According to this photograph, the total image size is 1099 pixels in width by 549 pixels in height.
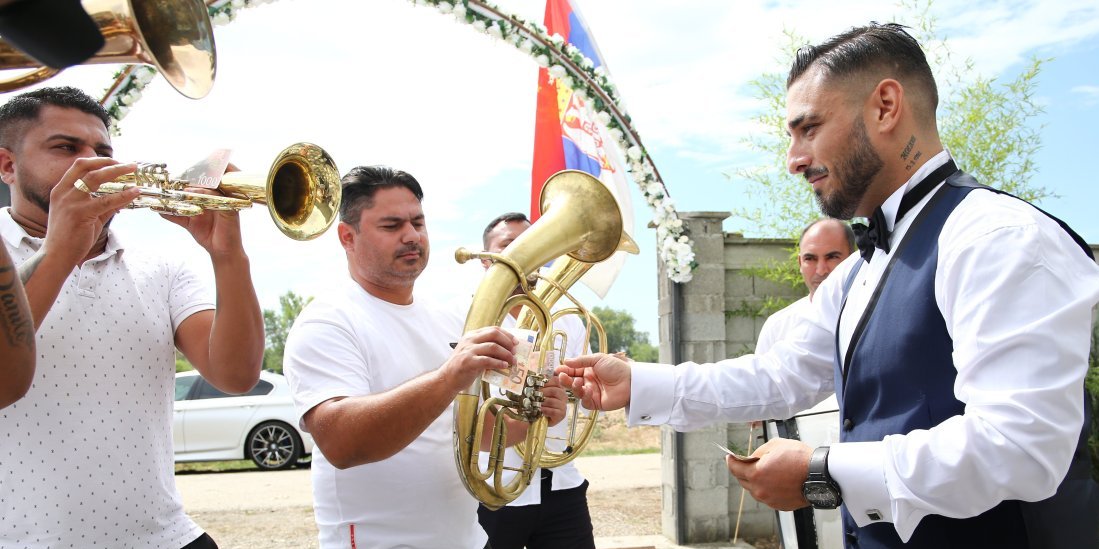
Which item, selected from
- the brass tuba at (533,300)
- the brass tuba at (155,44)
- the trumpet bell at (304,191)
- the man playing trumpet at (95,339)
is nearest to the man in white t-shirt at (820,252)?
the brass tuba at (533,300)

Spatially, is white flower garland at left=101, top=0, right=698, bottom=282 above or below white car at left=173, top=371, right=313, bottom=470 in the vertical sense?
above

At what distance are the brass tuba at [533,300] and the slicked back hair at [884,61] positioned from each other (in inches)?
44.1

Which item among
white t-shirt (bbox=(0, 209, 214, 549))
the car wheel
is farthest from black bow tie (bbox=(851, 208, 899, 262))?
the car wheel

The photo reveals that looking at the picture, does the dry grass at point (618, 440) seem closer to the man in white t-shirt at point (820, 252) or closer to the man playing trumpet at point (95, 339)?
the man in white t-shirt at point (820, 252)

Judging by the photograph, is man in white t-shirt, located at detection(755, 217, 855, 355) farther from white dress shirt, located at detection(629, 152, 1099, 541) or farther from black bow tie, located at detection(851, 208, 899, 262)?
white dress shirt, located at detection(629, 152, 1099, 541)

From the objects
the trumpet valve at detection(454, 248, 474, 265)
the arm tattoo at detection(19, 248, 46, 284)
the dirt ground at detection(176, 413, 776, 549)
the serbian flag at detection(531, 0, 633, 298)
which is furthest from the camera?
the dirt ground at detection(176, 413, 776, 549)

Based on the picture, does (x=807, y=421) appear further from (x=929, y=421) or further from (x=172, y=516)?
(x=172, y=516)

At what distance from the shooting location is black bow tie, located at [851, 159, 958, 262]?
218 cm

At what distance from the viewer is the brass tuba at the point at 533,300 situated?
8.67 feet

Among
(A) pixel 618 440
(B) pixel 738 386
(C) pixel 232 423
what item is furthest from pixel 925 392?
(A) pixel 618 440

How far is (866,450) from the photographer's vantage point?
1.91m

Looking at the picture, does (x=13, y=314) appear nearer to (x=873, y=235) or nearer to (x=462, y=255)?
(x=462, y=255)

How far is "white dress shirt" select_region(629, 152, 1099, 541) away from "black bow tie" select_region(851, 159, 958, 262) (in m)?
0.13

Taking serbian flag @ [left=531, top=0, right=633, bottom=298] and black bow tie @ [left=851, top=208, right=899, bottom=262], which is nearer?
black bow tie @ [left=851, top=208, right=899, bottom=262]
